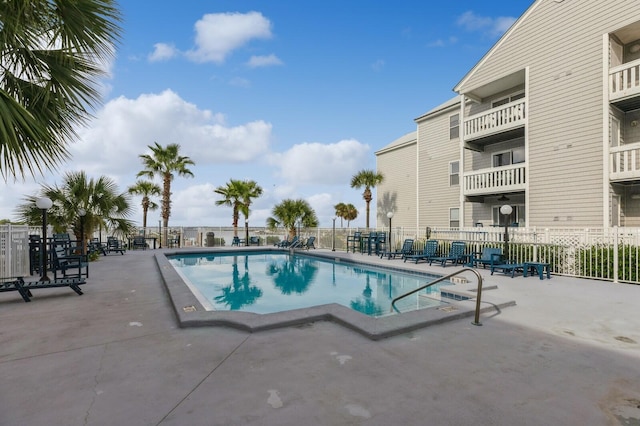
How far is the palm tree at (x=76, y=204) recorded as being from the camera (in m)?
11.5

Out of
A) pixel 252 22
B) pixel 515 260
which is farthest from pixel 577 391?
pixel 252 22

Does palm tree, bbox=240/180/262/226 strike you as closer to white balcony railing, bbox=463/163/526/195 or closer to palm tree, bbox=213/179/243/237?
palm tree, bbox=213/179/243/237

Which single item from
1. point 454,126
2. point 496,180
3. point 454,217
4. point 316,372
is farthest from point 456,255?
point 316,372

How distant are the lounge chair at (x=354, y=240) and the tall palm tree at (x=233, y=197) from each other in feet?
31.2

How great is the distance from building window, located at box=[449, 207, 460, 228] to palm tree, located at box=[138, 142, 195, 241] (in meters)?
17.1

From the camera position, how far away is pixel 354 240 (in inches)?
707

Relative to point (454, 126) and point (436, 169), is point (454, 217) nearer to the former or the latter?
point (436, 169)

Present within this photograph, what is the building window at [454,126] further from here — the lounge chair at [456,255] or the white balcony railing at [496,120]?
the lounge chair at [456,255]

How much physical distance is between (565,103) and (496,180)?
3.71m

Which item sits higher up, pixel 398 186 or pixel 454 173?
pixel 454 173

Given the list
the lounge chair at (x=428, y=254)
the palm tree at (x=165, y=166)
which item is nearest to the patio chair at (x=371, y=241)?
the lounge chair at (x=428, y=254)

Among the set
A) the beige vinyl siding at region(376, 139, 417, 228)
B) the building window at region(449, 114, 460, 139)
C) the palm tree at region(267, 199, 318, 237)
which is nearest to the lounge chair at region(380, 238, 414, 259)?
the beige vinyl siding at region(376, 139, 417, 228)

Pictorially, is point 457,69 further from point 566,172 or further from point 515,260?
point 515,260

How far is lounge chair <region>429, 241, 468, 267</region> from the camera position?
470 inches
